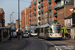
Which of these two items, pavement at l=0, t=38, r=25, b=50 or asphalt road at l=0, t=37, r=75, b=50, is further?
pavement at l=0, t=38, r=25, b=50

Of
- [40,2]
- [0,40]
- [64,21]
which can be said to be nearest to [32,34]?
[64,21]

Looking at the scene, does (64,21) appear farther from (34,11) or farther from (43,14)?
(34,11)

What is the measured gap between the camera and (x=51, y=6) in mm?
73875

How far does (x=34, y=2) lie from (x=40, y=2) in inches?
395

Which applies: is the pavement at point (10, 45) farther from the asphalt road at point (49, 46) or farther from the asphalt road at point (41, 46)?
the asphalt road at point (49, 46)

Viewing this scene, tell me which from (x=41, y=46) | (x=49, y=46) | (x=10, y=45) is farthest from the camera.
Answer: (x=10, y=45)

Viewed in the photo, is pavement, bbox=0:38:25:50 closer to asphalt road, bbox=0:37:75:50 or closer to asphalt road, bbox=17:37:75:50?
asphalt road, bbox=0:37:75:50

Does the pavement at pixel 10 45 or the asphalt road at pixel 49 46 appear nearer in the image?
the asphalt road at pixel 49 46

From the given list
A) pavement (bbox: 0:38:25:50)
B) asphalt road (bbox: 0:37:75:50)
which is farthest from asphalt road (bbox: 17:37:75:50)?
→ pavement (bbox: 0:38:25:50)

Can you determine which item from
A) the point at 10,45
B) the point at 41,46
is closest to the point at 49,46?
the point at 41,46

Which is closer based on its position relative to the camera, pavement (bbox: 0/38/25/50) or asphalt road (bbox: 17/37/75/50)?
asphalt road (bbox: 17/37/75/50)

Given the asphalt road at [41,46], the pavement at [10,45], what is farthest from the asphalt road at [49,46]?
the pavement at [10,45]

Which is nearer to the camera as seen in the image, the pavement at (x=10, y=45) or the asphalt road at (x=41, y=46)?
the asphalt road at (x=41, y=46)

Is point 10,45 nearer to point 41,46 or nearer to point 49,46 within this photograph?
point 41,46
